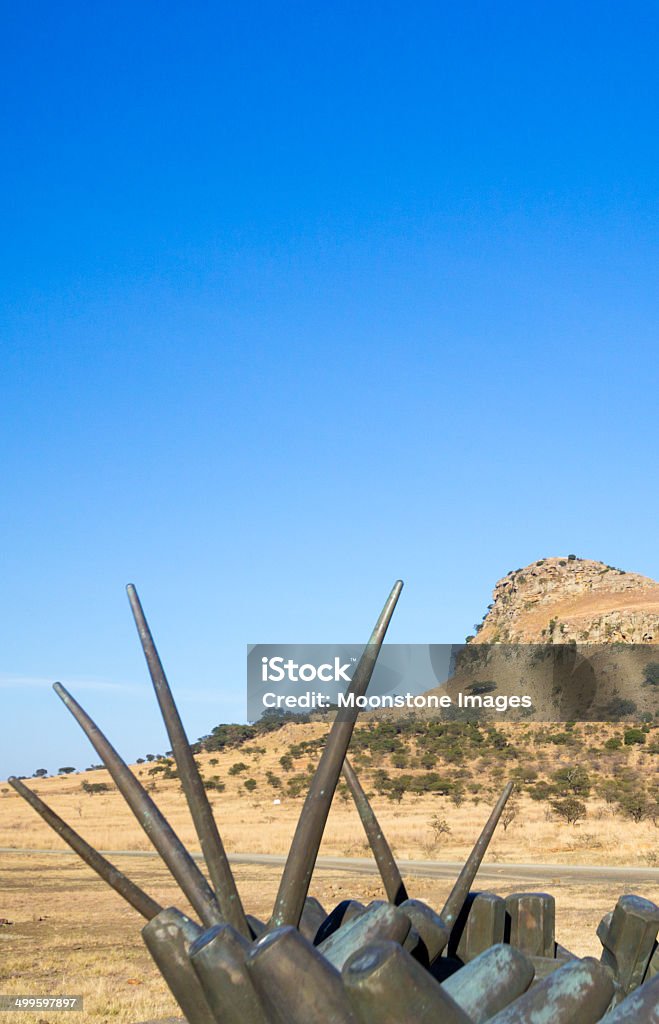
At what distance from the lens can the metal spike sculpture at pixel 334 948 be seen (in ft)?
8.48

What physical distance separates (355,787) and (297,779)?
49.9 meters

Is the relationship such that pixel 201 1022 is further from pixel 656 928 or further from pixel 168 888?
pixel 168 888

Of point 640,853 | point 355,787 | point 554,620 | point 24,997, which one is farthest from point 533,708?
point 355,787

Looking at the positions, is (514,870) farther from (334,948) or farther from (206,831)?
(206,831)

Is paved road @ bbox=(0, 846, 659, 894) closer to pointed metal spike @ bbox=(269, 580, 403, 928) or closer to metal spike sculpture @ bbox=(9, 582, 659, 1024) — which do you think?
metal spike sculpture @ bbox=(9, 582, 659, 1024)

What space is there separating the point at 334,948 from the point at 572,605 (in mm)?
98904

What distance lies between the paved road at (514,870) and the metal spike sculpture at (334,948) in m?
16.8

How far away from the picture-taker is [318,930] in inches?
156

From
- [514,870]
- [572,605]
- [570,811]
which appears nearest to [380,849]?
[514,870]

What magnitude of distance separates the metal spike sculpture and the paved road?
16761 mm

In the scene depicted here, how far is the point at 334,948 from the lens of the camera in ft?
10.5

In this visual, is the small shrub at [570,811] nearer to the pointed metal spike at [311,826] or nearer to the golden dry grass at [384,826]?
the golden dry grass at [384,826]

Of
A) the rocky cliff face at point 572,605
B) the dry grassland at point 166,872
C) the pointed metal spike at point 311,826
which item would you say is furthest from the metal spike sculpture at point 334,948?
the rocky cliff face at point 572,605

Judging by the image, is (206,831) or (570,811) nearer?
(206,831)
